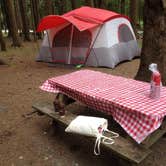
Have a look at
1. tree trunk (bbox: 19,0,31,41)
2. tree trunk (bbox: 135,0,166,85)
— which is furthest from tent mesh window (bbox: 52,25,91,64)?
tree trunk (bbox: 19,0,31,41)

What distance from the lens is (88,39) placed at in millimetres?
7133

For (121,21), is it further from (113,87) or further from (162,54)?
(113,87)

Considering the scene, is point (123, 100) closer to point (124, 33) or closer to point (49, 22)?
point (49, 22)

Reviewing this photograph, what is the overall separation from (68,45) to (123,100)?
521 cm

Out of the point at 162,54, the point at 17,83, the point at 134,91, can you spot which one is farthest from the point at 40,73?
the point at 134,91

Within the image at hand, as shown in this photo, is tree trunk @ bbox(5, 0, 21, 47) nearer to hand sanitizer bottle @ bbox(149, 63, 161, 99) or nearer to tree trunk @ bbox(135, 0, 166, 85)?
tree trunk @ bbox(135, 0, 166, 85)

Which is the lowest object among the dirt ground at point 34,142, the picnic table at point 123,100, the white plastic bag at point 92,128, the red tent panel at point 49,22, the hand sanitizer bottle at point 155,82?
the dirt ground at point 34,142

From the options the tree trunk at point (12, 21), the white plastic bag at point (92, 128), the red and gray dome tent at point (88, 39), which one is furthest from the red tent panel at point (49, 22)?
the white plastic bag at point (92, 128)

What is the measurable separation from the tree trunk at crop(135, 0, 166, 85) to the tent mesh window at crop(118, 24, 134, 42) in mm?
3496

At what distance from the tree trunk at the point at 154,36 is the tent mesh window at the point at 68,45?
3.24 metres

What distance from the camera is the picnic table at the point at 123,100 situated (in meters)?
2.24

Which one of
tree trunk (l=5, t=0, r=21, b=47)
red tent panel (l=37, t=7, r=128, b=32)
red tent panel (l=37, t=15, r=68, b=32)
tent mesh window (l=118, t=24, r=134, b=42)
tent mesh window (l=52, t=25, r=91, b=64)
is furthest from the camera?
tree trunk (l=5, t=0, r=21, b=47)

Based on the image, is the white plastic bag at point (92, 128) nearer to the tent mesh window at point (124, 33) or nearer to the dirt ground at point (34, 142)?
the dirt ground at point (34, 142)

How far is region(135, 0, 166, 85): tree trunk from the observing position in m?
3.75
